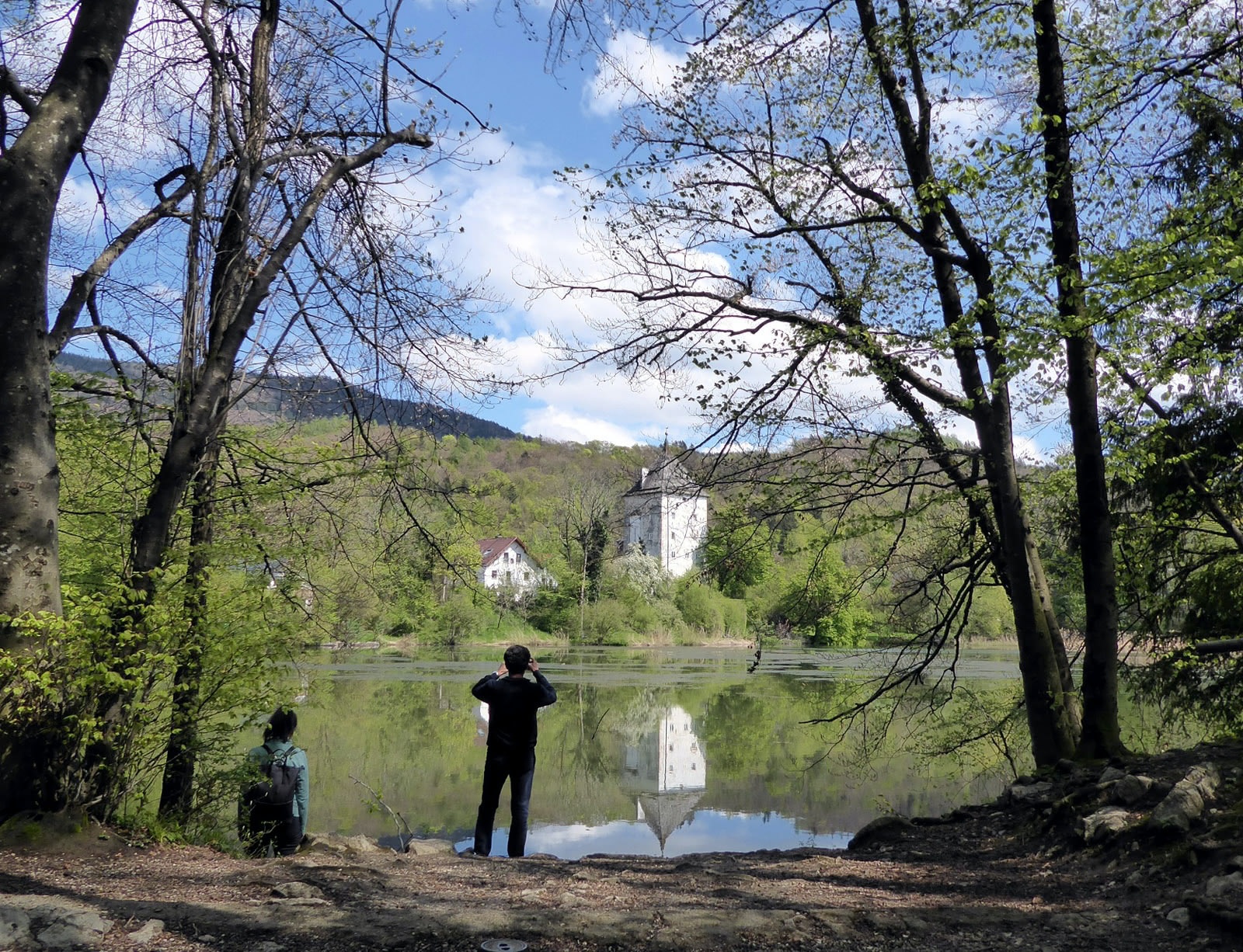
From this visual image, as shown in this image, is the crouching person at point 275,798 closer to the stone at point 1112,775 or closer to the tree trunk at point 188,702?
the tree trunk at point 188,702

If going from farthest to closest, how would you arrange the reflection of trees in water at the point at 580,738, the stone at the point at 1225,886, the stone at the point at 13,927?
the reflection of trees in water at the point at 580,738
the stone at the point at 1225,886
the stone at the point at 13,927

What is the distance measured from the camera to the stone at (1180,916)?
3.51 m

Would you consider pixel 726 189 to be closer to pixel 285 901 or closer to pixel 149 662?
pixel 149 662

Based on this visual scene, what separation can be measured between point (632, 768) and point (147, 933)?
13613 millimetres

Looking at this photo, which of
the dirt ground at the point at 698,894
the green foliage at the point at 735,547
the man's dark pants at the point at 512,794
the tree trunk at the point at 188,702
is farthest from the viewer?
the green foliage at the point at 735,547

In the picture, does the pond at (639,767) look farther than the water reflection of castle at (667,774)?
No

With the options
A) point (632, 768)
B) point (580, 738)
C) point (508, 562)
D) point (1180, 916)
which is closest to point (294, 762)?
point (1180, 916)

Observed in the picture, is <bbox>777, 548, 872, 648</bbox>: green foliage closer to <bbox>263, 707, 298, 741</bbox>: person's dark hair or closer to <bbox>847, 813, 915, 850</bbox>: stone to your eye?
<bbox>847, 813, 915, 850</bbox>: stone

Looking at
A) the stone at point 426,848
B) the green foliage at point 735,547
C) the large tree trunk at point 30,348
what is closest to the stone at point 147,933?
the large tree trunk at point 30,348

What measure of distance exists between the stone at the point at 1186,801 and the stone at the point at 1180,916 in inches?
30.5

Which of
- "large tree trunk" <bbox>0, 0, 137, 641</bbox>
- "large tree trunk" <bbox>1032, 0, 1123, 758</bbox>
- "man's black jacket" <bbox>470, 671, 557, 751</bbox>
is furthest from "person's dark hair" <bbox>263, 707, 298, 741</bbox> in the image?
"large tree trunk" <bbox>1032, 0, 1123, 758</bbox>

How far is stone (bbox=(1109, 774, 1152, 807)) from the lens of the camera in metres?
4.99

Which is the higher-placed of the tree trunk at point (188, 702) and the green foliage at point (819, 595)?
the green foliage at point (819, 595)

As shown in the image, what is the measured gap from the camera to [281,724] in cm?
587
